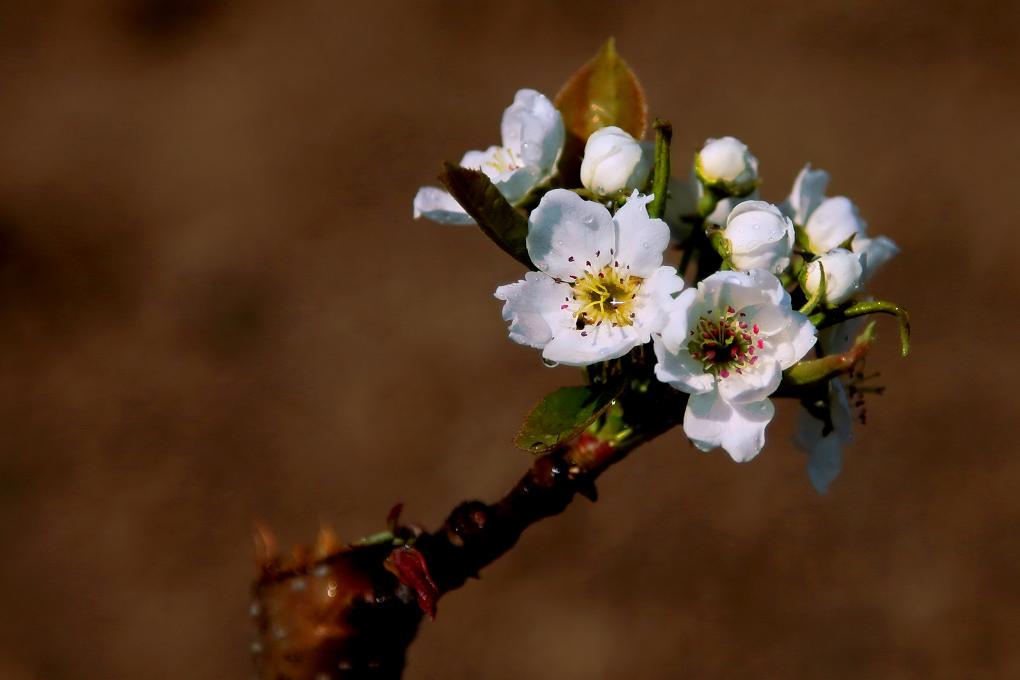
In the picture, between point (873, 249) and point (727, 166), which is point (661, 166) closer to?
point (727, 166)

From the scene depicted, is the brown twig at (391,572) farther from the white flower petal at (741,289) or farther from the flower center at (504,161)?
the flower center at (504,161)

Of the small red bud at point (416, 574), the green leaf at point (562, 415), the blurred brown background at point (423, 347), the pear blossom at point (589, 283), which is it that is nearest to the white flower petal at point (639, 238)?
the pear blossom at point (589, 283)

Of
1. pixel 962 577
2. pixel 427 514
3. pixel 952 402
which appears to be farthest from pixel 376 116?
pixel 962 577

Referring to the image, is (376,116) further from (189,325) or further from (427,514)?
(427,514)

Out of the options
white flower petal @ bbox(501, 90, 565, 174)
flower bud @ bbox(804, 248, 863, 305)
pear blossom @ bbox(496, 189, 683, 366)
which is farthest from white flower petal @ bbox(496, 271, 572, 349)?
flower bud @ bbox(804, 248, 863, 305)

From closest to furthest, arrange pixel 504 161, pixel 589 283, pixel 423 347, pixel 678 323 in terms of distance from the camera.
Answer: pixel 678 323
pixel 589 283
pixel 504 161
pixel 423 347

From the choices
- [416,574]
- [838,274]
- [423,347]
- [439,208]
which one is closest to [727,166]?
[838,274]
